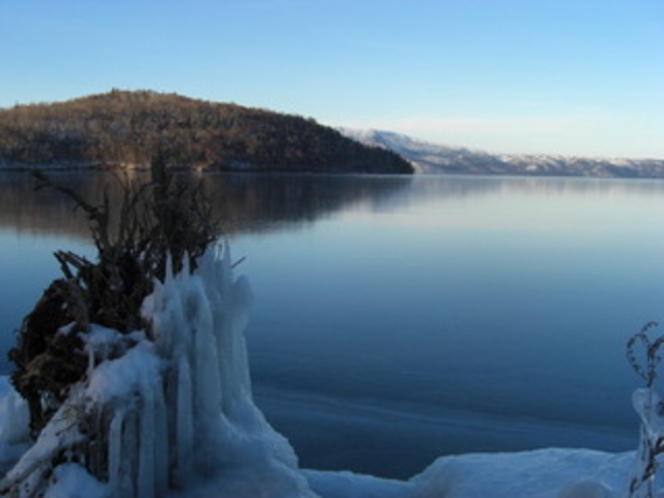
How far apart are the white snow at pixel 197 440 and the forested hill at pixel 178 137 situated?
102 metres

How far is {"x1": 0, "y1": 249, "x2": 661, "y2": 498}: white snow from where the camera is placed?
4.72 m

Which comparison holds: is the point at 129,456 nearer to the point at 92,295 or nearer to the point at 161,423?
the point at 161,423

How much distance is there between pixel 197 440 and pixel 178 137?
124 m

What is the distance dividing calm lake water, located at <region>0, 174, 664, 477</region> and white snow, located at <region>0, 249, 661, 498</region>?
1.79 m

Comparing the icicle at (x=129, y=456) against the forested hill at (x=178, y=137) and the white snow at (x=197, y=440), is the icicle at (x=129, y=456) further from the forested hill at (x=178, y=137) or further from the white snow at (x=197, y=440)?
the forested hill at (x=178, y=137)

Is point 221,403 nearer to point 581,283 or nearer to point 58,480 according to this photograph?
point 58,480

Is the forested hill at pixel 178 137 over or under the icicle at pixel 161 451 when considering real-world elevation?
over

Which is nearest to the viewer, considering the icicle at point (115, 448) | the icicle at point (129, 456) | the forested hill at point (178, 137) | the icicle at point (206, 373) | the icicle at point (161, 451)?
the icicle at point (115, 448)

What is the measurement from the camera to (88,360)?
196 inches

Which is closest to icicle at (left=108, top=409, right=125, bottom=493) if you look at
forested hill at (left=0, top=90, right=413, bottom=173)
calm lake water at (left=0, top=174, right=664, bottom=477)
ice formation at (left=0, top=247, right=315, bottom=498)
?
ice formation at (left=0, top=247, right=315, bottom=498)

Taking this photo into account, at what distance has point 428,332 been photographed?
12.5 m

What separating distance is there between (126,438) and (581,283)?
1489 centimetres

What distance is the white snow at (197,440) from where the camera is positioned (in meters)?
4.72

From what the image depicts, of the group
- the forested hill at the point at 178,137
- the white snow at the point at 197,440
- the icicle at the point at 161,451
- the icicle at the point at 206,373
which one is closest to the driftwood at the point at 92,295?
the white snow at the point at 197,440
